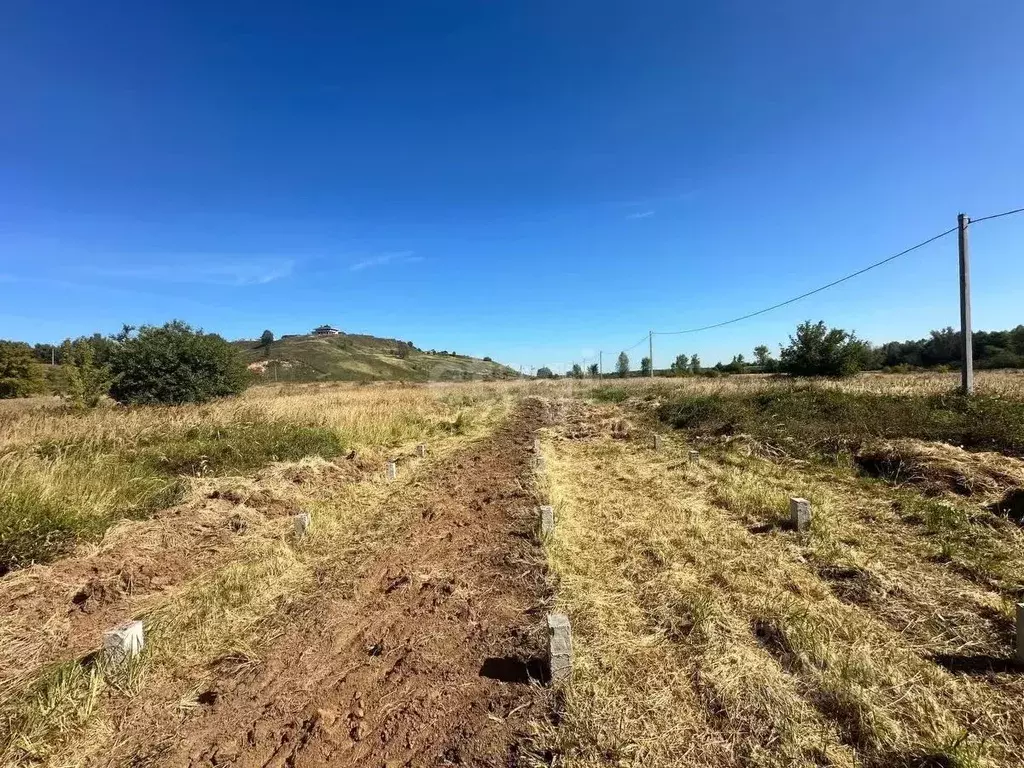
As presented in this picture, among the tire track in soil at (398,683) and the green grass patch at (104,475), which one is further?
the green grass patch at (104,475)

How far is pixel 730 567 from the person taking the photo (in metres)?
4.54

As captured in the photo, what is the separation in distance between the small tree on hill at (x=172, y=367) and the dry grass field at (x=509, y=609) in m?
8.05

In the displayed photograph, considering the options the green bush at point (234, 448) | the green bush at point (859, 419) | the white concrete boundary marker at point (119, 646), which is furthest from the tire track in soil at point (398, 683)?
the green bush at point (859, 419)

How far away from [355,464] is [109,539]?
4.80m

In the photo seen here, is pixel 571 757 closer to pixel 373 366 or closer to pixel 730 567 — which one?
pixel 730 567

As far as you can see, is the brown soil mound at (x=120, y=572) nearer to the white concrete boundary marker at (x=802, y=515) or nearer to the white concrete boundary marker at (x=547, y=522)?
the white concrete boundary marker at (x=547, y=522)

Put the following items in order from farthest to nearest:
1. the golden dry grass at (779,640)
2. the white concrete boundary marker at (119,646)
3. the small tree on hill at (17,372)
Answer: the small tree on hill at (17,372)
the white concrete boundary marker at (119,646)
the golden dry grass at (779,640)

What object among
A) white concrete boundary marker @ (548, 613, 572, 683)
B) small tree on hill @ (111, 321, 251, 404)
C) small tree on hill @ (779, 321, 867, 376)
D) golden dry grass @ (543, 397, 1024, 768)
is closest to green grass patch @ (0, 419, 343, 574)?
white concrete boundary marker @ (548, 613, 572, 683)

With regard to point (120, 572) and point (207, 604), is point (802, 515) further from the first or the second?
point (120, 572)

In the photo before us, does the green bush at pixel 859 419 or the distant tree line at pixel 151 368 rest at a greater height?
the distant tree line at pixel 151 368

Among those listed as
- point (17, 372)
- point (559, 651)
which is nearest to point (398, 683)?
point (559, 651)

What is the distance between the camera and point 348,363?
3219 inches

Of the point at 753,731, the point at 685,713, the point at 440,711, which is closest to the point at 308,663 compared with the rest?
the point at 440,711

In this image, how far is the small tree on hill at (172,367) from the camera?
15891 millimetres
